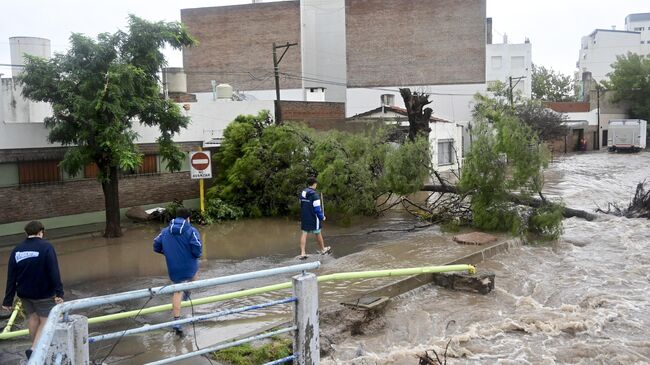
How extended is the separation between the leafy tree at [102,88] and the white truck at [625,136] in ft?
153

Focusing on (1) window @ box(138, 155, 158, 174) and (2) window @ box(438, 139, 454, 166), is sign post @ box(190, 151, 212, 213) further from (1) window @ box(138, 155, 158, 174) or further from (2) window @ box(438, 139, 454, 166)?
(2) window @ box(438, 139, 454, 166)

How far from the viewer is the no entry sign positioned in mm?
16469

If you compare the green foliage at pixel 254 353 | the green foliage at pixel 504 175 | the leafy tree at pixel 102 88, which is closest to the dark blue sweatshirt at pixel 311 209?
the leafy tree at pixel 102 88

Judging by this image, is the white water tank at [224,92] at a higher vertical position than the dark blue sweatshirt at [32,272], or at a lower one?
higher

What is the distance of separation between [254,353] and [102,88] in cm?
996

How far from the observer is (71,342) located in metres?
3.70

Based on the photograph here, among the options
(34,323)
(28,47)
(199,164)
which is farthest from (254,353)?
(28,47)

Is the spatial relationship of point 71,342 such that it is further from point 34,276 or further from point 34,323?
point 34,323

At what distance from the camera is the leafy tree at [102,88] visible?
14.0 metres

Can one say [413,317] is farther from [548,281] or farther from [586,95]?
[586,95]

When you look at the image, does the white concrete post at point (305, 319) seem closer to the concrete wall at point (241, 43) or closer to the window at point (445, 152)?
the window at point (445, 152)

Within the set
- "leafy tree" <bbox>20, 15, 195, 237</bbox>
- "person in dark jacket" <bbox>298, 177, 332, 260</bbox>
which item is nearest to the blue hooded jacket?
"person in dark jacket" <bbox>298, 177, 332, 260</bbox>

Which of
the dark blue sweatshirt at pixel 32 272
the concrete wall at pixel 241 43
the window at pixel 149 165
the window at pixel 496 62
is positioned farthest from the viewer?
the window at pixel 496 62

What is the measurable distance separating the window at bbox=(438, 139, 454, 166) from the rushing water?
70.9 ft
